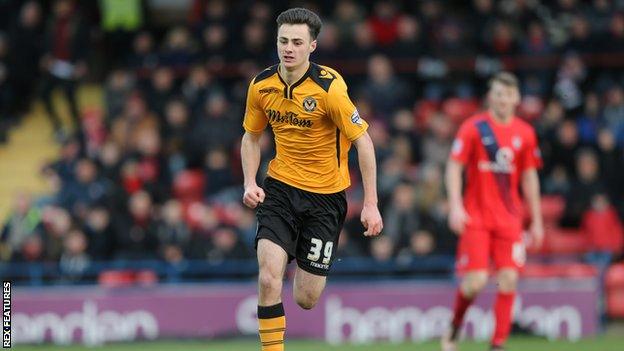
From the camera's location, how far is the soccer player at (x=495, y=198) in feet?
36.6

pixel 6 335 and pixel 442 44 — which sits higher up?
pixel 442 44

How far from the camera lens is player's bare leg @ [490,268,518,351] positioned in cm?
1101

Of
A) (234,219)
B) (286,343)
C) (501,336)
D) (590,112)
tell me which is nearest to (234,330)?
(286,343)

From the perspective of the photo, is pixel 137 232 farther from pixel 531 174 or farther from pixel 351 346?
pixel 531 174

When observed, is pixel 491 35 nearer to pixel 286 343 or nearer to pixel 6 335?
pixel 286 343

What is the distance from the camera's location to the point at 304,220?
29.8 ft

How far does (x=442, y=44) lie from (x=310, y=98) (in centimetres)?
1007

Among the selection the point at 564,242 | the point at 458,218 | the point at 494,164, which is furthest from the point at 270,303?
the point at 564,242

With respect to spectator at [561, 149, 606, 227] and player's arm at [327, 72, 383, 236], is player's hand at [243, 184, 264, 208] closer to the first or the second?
player's arm at [327, 72, 383, 236]

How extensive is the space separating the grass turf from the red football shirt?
178cm

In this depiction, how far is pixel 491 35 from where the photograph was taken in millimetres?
18875

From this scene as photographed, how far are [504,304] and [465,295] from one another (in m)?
0.34

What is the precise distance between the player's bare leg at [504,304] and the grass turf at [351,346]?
152cm

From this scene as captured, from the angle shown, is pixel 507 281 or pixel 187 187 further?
pixel 187 187
